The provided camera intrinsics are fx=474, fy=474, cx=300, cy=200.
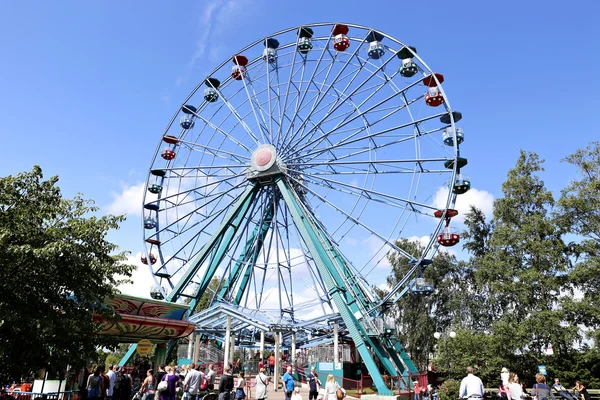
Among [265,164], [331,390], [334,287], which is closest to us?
[331,390]

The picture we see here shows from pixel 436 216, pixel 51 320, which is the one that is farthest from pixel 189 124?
pixel 51 320

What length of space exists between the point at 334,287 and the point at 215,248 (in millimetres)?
8476

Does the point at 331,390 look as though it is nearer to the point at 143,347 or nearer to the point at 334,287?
the point at 143,347

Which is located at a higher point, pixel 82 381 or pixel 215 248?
pixel 215 248

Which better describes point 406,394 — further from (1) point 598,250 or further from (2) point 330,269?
Answer: (1) point 598,250

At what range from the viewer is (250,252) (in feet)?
90.0

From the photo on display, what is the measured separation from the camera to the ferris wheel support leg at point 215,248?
2595cm

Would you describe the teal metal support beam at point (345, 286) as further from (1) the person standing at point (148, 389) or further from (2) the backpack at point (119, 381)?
(1) the person standing at point (148, 389)

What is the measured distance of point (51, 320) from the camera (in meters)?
9.34

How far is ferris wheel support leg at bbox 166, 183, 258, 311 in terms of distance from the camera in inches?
1022

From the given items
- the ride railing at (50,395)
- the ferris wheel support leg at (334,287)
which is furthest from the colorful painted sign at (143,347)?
the ferris wheel support leg at (334,287)

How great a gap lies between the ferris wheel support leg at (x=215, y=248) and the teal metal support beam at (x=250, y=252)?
1.23m

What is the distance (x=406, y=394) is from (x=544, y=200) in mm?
17354

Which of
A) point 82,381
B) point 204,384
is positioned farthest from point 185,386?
point 82,381
